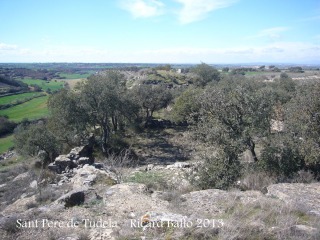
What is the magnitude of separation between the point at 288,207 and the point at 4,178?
63.1 feet

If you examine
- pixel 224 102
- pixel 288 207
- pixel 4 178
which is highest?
pixel 224 102

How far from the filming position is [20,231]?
7266mm

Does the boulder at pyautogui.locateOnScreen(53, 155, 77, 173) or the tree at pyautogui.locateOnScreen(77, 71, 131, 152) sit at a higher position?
the tree at pyautogui.locateOnScreen(77, 71, 131, 152)

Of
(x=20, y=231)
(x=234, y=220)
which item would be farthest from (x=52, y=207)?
(x=234, y=220)

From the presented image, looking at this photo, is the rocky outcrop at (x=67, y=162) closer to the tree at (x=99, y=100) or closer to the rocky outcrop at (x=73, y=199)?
the tree at (x=99, y=100)

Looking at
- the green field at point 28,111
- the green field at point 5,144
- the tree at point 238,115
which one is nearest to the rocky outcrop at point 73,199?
the tree at point 238,115

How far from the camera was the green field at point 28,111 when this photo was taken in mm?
60825

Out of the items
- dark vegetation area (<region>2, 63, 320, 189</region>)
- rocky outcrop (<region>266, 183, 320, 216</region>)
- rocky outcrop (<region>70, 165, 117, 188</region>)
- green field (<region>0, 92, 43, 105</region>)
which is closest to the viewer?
rocky outcrop (<region>266, 183, 320, 216</region>)

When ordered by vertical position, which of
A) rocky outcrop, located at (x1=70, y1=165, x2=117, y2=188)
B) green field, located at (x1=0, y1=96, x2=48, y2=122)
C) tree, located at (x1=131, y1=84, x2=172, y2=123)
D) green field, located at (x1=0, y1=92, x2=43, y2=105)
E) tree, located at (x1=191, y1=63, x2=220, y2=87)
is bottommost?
green field, located at (x1=0, y1=96, x2=48, y2=122)

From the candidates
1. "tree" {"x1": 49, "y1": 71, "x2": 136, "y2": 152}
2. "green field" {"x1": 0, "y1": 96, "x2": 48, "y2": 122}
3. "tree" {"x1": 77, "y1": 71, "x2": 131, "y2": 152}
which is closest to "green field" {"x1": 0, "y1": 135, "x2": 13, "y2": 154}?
"green field" {"x1": 0, "y1": 96, "x2": 48, "y2": 122}

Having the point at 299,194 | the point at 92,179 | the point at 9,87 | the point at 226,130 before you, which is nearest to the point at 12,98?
the point at 9,87

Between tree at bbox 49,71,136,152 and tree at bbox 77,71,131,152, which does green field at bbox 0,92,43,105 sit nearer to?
tree at bbox 49,71,136,152

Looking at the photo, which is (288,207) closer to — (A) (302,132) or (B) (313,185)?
(B) (313,185)

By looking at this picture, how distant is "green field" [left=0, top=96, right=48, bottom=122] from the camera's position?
200 feet
